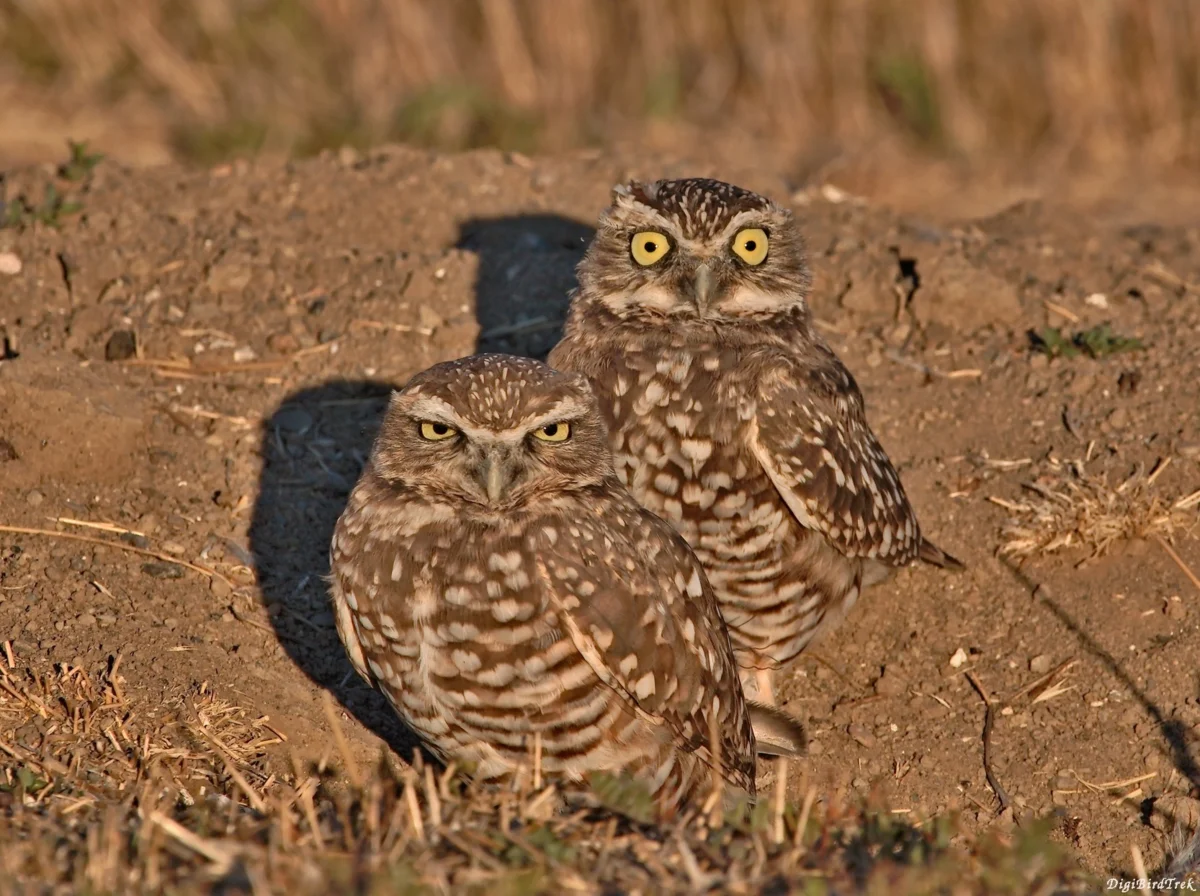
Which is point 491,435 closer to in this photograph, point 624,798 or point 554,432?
point 554,432

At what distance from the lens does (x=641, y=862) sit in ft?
11.3

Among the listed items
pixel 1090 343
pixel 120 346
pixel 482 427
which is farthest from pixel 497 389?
pixel 1090 343

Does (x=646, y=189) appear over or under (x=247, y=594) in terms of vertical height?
over

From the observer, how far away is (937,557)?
5645 millimetres

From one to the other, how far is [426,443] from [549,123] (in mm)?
6190

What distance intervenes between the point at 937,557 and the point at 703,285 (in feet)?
4.53

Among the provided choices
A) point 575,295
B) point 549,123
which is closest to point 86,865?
point 575,295

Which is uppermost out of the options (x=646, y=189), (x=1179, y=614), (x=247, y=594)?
(x=646, y=189)

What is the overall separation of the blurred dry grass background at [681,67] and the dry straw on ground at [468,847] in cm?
685

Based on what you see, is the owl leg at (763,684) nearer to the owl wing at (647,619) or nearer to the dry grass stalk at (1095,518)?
the owl wing at (647,619)

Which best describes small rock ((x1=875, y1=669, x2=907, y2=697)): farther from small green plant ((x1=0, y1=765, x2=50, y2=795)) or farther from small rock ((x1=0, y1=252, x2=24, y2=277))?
small rock ((x1=0, y1=252, x2=24, y2=277))

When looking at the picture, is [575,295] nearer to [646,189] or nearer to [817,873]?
[646,189]

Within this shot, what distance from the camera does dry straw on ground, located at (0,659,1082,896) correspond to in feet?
10.7

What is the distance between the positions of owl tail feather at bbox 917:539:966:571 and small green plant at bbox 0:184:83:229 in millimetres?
3828
